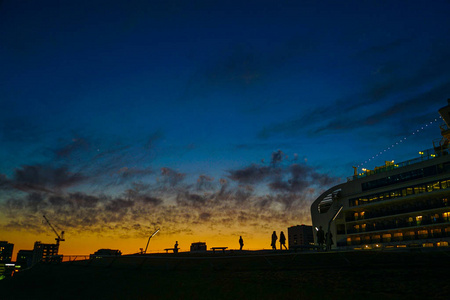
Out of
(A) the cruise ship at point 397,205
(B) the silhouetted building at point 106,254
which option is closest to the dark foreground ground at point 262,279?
(B) the silhouetted building at point 106,254

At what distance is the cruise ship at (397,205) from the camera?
56.9m

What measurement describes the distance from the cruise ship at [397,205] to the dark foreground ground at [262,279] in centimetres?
2610

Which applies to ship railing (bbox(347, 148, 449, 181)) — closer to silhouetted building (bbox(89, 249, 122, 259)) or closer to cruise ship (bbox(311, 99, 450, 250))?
cruise ship (bbox(311, 99, 450, 250))

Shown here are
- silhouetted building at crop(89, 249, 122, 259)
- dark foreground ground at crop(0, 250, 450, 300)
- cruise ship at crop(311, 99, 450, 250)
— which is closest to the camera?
dark foreground ground at crop(0, 250, 450, 300)

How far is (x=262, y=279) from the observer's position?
2292cm

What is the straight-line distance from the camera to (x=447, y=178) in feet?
183

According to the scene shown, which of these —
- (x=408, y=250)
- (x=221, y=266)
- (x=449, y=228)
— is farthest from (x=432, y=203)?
(x=221, y=266)

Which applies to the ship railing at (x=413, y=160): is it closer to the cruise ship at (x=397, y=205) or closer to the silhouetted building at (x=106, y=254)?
the cruise ship at (x=397, y=205)

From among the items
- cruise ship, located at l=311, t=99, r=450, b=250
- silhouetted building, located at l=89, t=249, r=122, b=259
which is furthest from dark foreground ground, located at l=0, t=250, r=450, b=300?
cruise ship, located at l=311, t=99, r=450, b=250

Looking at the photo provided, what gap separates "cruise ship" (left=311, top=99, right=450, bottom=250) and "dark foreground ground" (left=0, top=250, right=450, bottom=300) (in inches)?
1028

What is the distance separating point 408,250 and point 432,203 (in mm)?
34017

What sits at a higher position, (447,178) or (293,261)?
(447,178)

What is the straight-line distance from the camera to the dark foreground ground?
18.1m

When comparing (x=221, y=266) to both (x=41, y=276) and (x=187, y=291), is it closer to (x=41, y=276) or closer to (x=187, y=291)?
(x=187, y=291)
